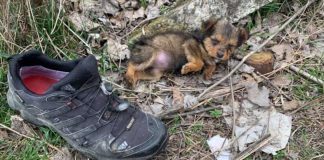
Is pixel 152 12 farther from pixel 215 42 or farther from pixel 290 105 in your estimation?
pixel 290 105

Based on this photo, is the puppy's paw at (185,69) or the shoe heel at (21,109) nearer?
the shoe heel at (21,109)

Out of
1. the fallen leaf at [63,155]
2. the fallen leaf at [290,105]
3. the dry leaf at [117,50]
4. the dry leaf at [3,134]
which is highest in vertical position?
the dry leaf at [117,50]

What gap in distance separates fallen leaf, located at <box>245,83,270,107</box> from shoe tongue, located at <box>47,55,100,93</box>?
1.24 metres

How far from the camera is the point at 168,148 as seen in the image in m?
3.40

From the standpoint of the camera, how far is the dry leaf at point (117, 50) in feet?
13.6

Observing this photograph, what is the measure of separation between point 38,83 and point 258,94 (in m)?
1.58

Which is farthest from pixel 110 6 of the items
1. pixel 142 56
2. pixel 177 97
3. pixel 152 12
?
pixel 177 97

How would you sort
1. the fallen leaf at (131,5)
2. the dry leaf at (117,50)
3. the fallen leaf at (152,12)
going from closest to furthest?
the dry leaf at (117,50), the fallen leaf at (152,12), the fallen leaf at (131,5)

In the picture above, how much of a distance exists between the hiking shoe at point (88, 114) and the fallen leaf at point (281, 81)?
3.60 feet

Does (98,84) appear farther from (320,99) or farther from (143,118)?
(320,99)

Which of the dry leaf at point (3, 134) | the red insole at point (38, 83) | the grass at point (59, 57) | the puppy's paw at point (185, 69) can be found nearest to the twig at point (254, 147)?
the grass at point (59, 57)

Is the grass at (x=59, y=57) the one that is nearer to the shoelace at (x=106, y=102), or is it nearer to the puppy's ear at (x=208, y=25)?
the shoelace at (x=106, y=102)

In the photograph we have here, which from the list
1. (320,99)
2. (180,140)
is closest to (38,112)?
(180,140)

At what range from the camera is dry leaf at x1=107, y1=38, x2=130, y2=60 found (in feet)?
13.6
